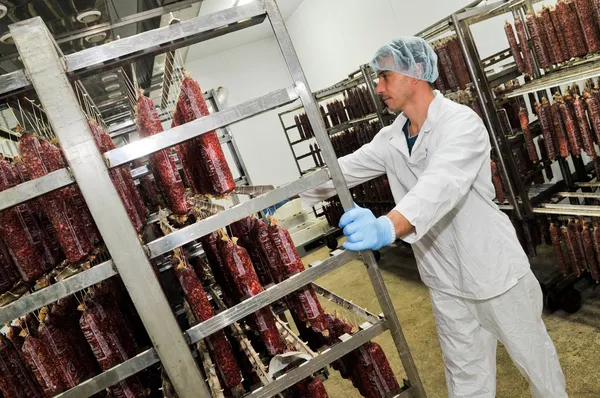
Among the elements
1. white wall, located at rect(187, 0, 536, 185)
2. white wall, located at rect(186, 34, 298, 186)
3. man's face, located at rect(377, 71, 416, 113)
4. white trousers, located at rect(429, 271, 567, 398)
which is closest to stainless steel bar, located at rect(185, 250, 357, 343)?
white trousers, located at rect(429, 271, 567, 398)

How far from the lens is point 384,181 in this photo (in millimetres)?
5848

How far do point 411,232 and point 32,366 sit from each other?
168 centimetres

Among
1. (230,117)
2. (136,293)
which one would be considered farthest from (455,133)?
(136,293)

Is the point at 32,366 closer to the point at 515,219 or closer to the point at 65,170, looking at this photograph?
the point at 65,170

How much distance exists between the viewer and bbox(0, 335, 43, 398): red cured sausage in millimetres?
1781

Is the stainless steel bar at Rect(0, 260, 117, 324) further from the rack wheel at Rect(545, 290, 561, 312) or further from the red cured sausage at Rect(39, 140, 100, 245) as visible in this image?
the rack wheel at Rect(545, 290, 561, 312)

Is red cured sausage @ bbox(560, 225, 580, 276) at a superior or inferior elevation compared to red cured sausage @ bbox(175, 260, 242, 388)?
inferior

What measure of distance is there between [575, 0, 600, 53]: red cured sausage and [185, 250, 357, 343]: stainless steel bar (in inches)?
109

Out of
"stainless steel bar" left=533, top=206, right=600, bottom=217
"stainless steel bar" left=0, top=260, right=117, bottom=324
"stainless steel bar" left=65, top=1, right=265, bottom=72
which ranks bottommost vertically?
"stainless steel bar" left=533, top=206, right=600, bottom=217

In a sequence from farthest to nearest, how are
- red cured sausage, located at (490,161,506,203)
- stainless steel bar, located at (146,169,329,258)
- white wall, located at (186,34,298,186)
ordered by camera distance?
white wall, located at (186,34,298,186) → red cured sausage, located at (490,161,506,203) → stainless steel bar, located at (146,169,329,258)

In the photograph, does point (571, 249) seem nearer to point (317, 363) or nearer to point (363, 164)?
point (363, 164)

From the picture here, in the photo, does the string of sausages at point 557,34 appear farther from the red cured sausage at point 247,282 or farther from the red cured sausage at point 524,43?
the red cured sausage at point 247,282

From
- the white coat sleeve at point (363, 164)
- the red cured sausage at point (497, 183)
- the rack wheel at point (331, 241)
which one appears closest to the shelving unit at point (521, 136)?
the red cured sausage at point (497, 183)

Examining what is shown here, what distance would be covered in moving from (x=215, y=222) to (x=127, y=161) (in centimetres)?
41
